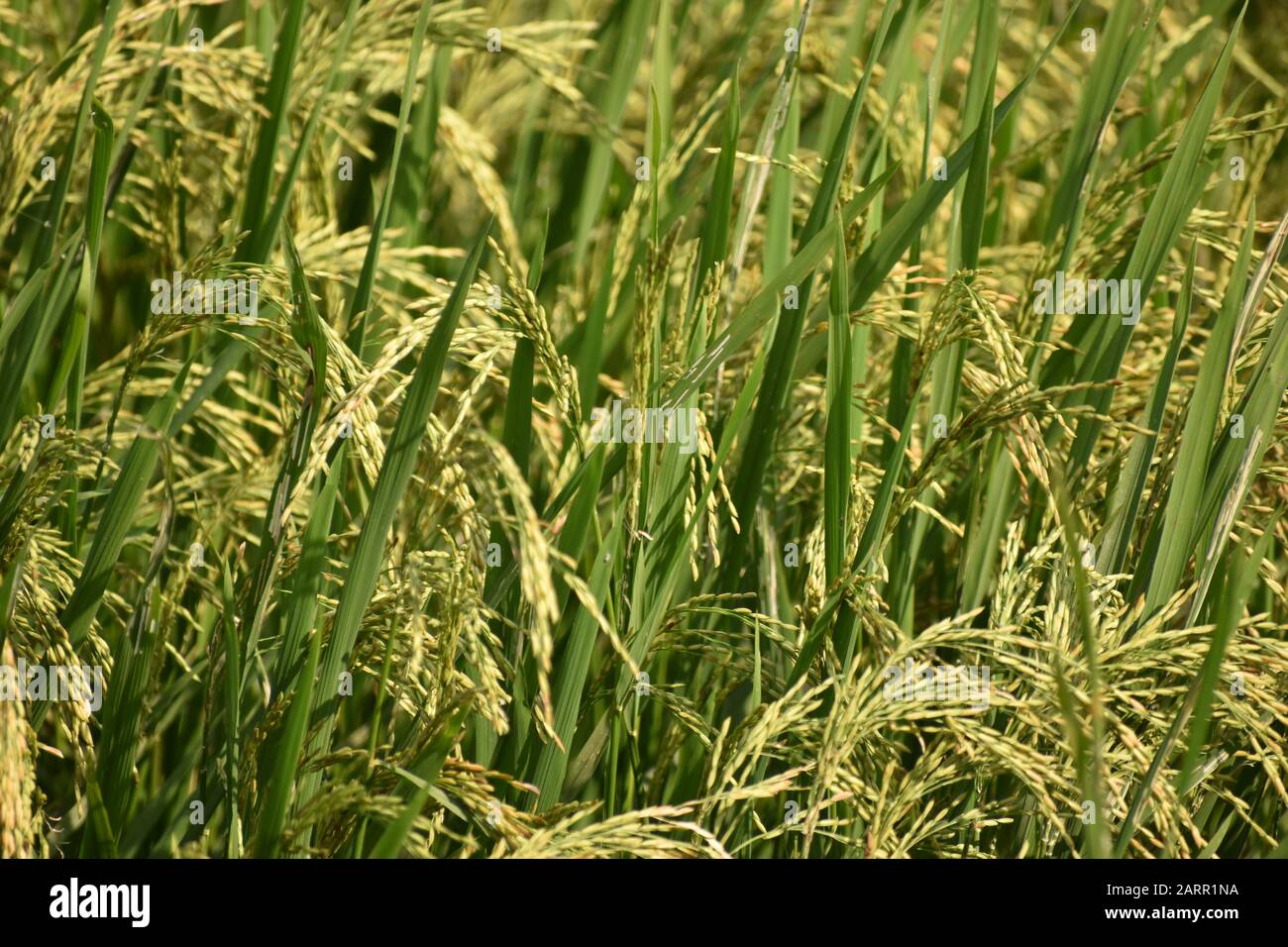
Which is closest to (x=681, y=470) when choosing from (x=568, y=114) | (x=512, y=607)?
(x=512, y=607)

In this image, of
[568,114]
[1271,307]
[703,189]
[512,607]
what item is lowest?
[512,607]

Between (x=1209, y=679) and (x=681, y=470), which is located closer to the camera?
(x=1209, y=679)

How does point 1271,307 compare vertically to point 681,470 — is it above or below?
above

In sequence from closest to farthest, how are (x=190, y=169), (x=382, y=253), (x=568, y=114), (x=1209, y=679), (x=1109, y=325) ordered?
(x=1209, y=679), (x=1109, y=325), (x=382, y=253), (x=190, y=169), (x=568, y=114)

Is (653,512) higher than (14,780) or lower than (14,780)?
higher

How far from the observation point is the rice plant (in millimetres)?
1046

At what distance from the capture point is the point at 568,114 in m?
2.11

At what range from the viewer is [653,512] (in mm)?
1207

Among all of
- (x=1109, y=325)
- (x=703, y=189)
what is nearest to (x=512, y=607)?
(x=703, y=189)

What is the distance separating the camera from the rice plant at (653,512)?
105 centimetres

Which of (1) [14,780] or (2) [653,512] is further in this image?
(2) [653,512]

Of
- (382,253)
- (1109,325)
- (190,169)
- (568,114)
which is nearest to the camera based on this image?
(1109,325)
